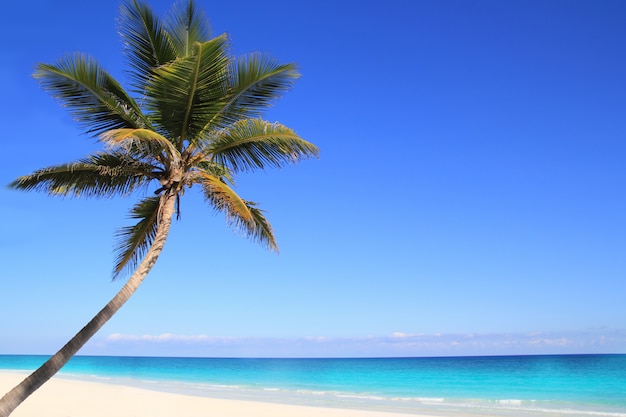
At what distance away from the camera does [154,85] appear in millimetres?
7398

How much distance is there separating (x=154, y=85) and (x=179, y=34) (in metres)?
1.43

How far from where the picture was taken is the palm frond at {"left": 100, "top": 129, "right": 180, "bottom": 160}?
6285mm

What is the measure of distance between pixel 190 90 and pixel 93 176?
2.16 metres

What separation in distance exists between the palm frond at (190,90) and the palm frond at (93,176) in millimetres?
772

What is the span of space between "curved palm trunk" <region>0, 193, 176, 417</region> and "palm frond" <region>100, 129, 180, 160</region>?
2.16ft

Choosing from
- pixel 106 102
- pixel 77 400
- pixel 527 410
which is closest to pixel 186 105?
pixel 106 102

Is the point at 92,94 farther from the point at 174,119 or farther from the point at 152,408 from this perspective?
the point at 152,408

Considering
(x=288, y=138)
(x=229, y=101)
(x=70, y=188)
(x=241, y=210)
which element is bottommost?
(x=241, y=210)

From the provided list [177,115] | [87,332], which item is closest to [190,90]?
[177,115]

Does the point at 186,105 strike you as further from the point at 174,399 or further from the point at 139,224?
the point at 174,399

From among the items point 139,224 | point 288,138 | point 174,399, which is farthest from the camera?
point 174,399

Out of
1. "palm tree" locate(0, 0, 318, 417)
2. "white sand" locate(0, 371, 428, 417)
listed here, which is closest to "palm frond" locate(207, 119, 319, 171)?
"palm tree" locate(0, 0, 318, 417)

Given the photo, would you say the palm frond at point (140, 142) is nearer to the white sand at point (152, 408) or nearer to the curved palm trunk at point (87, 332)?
the curved palm trunk at point (87, 332)

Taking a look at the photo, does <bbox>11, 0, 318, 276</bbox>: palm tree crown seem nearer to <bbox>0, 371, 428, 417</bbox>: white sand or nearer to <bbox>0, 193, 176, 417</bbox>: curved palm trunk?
<bbox>0, 193, 176, 417</bbox>: curved palm trunk
